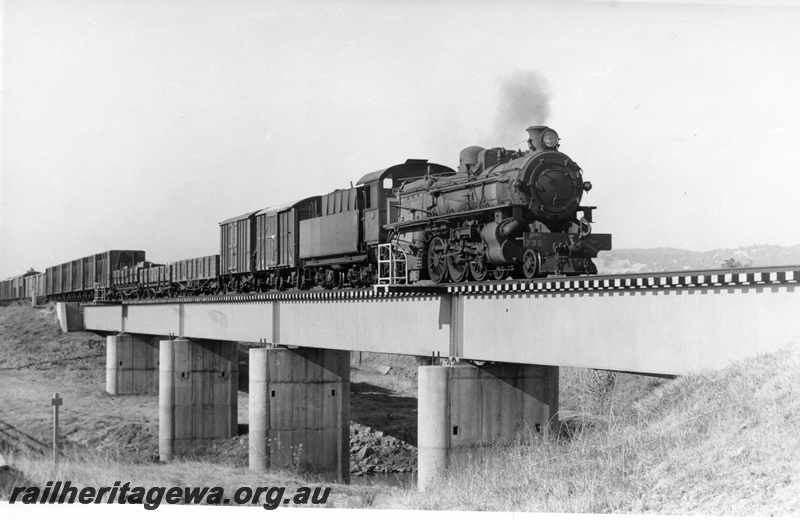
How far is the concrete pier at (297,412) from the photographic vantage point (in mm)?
29844

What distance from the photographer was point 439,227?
72.4ft

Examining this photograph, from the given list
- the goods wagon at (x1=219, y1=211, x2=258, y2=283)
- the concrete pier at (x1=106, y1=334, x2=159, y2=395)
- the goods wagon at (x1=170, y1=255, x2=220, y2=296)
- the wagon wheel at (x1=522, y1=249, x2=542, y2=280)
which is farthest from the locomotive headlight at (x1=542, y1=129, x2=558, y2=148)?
the concrete pier at (x1=106, y1=334, x2=159, y2=395)

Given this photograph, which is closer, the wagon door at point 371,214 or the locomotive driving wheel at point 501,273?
the locomotive driving wheel at point 501,273

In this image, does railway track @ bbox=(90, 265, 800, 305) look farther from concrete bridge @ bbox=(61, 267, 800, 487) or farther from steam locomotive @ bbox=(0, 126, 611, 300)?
steam locomotive @ bbox=(0, 126, 611, 300)

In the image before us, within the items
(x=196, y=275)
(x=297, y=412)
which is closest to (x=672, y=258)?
(x=196, y=275)

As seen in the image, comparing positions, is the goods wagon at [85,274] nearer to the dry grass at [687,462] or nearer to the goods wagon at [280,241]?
the goods wagon at [280,241]

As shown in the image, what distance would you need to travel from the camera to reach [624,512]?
427 inches

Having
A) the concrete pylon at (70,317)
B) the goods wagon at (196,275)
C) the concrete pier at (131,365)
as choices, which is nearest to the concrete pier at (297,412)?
the goods wagon at (196,275)

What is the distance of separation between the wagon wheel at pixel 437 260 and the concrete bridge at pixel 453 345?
40.4 inches

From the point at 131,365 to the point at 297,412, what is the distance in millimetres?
21944

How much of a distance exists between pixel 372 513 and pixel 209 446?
26.6 metres

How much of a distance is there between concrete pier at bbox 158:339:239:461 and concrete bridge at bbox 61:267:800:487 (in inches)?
2.1

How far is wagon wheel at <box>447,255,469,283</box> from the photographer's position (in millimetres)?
20984

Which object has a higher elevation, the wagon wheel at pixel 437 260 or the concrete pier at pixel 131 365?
the wagon wheel at pixel 437 260
